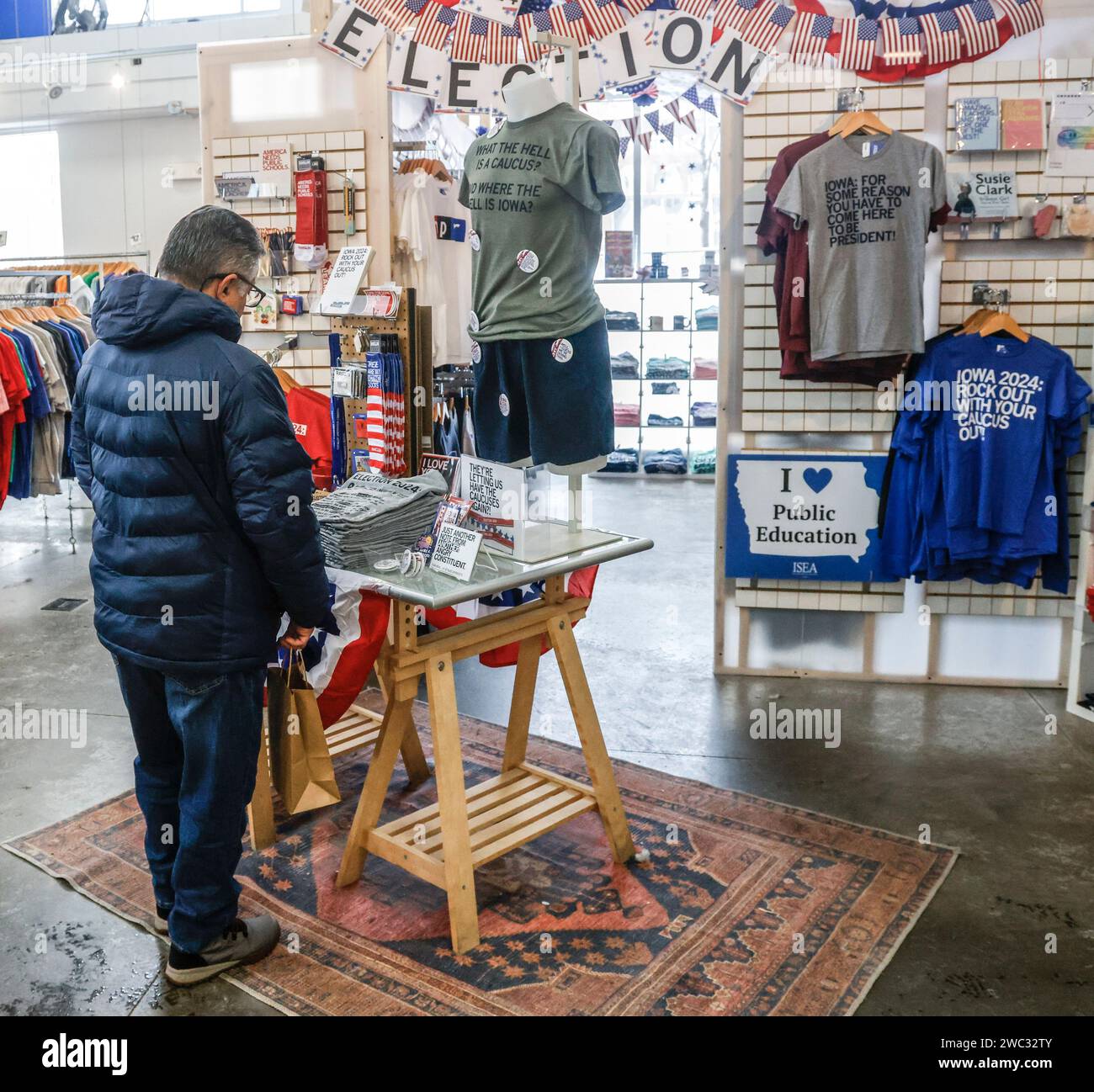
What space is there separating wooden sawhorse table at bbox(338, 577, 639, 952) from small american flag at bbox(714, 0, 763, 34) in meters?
2.44

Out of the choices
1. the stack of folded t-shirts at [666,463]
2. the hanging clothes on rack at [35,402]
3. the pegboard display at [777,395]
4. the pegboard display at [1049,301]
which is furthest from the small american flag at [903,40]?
the stack of folded t-shirts at [666,463]

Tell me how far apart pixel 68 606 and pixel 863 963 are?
14.7 feet

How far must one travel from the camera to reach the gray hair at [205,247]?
7.80 ft

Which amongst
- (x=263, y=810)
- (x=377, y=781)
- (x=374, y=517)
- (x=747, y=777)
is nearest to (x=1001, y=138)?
(x=747, y=777)

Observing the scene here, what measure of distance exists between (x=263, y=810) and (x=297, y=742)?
36cm

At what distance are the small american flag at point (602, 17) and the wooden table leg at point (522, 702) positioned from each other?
249 cm

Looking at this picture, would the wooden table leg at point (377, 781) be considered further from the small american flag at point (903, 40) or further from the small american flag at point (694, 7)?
the small american flag at point (903, 40)

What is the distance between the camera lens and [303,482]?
237 cm

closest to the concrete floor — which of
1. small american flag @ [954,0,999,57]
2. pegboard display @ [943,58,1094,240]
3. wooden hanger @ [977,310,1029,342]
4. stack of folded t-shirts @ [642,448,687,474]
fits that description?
wooden hanger @ [977,310,1029,342]

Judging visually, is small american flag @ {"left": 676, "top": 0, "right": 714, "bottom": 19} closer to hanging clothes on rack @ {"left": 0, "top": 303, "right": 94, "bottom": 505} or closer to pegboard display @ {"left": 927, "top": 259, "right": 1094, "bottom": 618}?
pegboard display @ {"left": 927, "top": 259, "right": 1094, "bottom": 618}

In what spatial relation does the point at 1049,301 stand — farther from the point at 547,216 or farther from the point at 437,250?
the point at 437,250

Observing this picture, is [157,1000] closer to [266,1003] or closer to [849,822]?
[266,1003]

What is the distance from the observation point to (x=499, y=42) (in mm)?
4453
